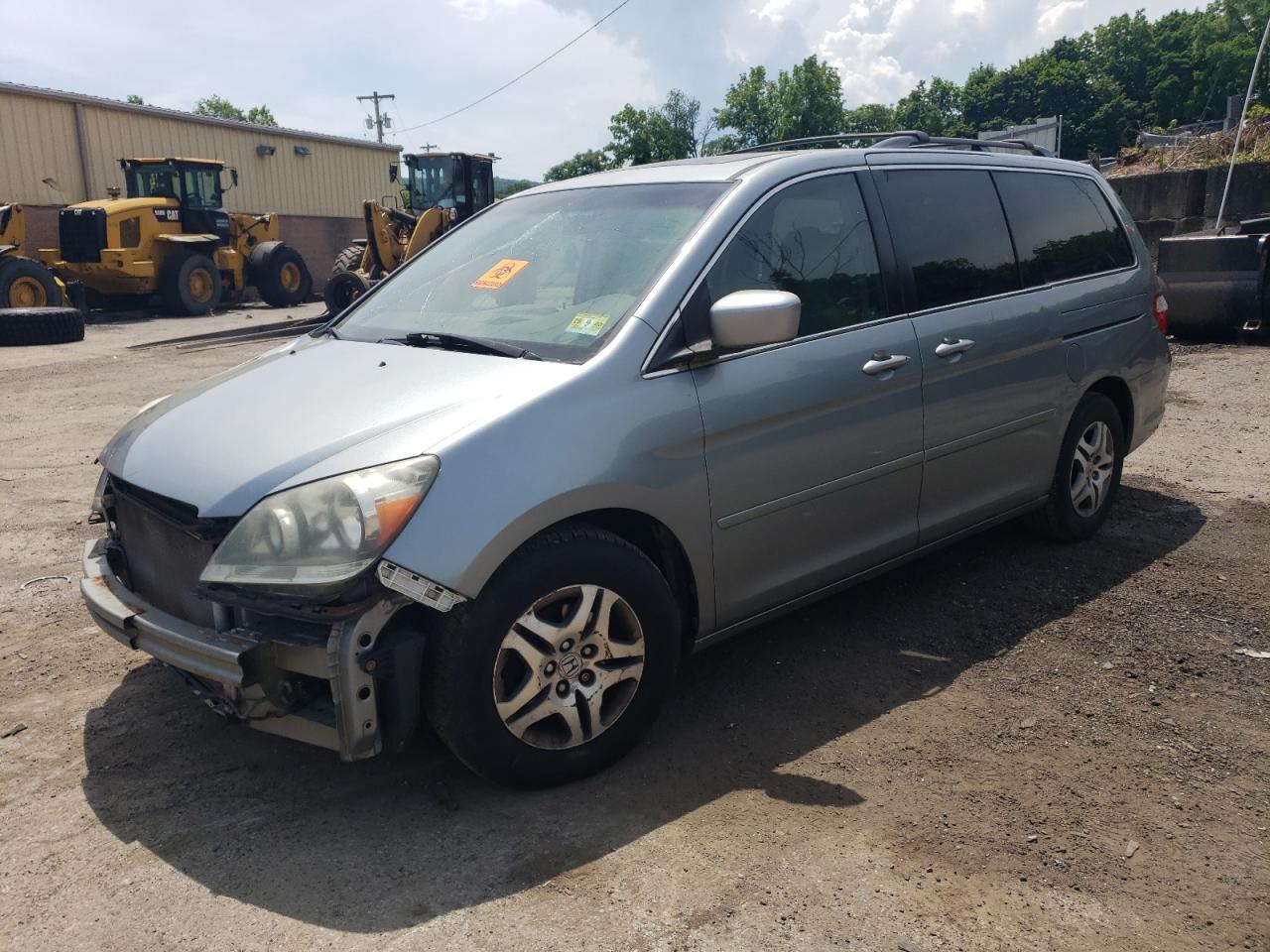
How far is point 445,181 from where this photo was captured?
68.7ft

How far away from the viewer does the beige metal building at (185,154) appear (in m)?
24.7

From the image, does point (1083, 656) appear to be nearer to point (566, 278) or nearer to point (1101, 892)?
point (1101, 892)

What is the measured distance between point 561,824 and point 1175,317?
1139cm

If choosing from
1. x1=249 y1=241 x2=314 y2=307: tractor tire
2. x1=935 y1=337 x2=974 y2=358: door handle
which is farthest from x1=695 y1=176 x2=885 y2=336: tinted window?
x1=249 y1=241 x2=314 y2=307: tractor tire

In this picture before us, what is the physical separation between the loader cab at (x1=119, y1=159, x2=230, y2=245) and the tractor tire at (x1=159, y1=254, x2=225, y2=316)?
0.90 meters

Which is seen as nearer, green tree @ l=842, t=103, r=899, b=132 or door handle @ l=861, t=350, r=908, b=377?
door handle @ l=861, t=350, r=908, b=377

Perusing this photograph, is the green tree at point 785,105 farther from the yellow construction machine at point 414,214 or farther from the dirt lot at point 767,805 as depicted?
the dirt lot at point 767,805

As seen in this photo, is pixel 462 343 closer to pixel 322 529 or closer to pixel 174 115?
pixel 322 529

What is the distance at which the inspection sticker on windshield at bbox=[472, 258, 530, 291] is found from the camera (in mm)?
3821

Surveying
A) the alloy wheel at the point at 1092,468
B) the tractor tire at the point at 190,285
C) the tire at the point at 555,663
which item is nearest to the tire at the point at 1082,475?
the alloy wheel at the point at 1092,468

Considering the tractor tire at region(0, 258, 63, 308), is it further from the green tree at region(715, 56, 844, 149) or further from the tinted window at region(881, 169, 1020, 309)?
the green tree at region(715, 56, 844, 149)

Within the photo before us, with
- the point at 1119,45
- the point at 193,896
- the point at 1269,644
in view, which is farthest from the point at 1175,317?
the point at 1119,45

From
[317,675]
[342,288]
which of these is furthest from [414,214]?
[317,675]

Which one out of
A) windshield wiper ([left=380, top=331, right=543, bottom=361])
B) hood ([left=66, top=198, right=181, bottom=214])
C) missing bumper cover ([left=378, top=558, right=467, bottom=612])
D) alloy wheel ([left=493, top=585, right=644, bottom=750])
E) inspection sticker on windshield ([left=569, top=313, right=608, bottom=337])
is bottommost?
alloy wheel ([left=493, top=585, right=644, bottom=750])
